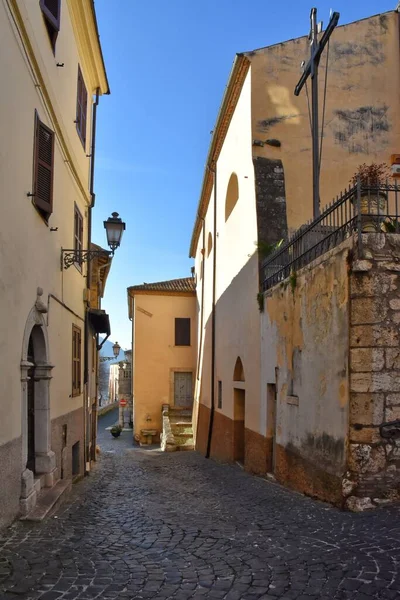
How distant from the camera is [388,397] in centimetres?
637

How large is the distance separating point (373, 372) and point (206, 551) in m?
2.74

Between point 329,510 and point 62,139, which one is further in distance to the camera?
point 62,139

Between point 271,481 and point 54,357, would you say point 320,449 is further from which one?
point 54,357

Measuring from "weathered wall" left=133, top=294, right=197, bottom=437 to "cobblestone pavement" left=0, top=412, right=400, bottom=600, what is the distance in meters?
18.6

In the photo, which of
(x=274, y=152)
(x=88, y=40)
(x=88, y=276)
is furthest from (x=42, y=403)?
(x=88, y=40)

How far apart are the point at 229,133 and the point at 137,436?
54.6ft

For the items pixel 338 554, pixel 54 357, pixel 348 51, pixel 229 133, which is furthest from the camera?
pixel 229 133

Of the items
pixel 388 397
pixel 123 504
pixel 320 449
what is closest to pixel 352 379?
pixel 388 397

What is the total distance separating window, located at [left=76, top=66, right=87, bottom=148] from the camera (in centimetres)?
1146

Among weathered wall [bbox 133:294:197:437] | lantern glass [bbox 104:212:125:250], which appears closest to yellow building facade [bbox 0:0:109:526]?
lantern glass [bbox 104:212:125:250]

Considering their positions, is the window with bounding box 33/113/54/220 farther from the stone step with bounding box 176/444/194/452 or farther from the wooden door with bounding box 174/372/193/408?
the wooden door with bounding box 174/372/193/408

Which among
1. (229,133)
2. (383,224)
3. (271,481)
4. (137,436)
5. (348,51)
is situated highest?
(348,51)

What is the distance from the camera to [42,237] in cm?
797

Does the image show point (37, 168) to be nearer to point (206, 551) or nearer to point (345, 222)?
point (345, 222)
